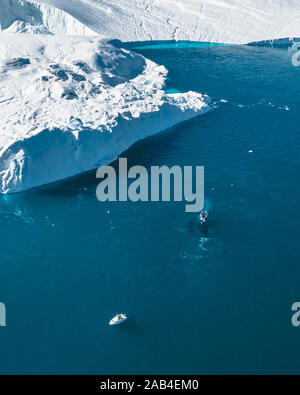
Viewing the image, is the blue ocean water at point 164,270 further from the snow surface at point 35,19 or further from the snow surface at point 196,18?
the snow surface at point 196,18

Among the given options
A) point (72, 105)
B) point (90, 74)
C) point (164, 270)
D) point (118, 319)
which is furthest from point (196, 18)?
point (118, 319)

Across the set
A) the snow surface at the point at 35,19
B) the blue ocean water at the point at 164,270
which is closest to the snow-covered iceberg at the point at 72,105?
the blue ocean water at the point at 164,270

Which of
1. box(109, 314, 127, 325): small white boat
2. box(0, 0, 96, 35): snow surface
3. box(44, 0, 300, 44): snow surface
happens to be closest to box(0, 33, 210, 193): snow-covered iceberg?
box(0, 0, 96, 35): snow surface

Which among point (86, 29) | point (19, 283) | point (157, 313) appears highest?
point (86, 29)

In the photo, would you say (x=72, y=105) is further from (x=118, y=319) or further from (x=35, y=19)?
(x=35, y=19)

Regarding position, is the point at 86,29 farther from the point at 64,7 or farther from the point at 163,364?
the point at 163,364
